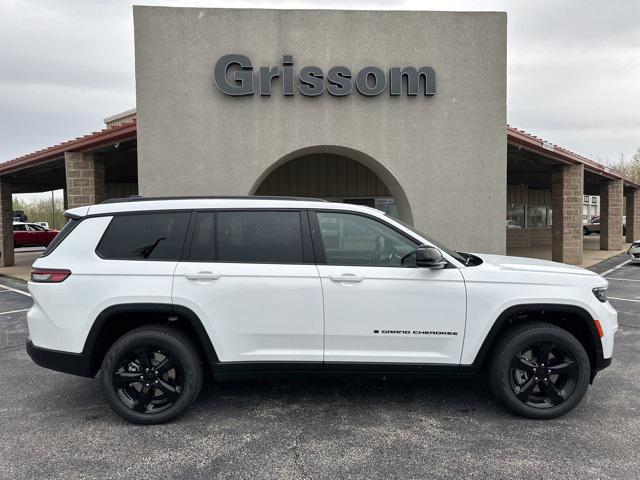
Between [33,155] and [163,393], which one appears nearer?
[163,393]

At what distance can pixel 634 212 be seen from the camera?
76.4 ft

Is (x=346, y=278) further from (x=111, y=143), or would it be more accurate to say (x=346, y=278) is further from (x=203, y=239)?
(x=111, y=143)

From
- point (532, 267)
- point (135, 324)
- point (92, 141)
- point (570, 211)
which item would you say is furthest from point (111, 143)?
point (570, 211)

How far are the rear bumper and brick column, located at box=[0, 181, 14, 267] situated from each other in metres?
14.3

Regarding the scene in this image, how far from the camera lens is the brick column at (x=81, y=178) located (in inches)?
410

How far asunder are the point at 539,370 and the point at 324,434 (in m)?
1.82

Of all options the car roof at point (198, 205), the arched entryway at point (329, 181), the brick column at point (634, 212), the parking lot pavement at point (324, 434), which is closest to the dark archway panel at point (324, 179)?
the arched entryway at point (329, 181)

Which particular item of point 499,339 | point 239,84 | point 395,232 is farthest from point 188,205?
point 239,84

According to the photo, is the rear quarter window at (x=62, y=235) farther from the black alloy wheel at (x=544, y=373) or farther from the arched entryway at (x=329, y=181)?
the arched entryway at (x=329, y=181)

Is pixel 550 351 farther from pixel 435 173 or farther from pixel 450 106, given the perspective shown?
pixel 450 106

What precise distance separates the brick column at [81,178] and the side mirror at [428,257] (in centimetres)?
927

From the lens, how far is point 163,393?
12.0ft

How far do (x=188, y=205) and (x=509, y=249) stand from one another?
19.9m

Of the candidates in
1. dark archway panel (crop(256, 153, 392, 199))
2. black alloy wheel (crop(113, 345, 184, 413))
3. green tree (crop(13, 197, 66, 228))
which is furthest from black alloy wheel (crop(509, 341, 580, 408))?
green tree (crop(13, 197, 66, 228))
